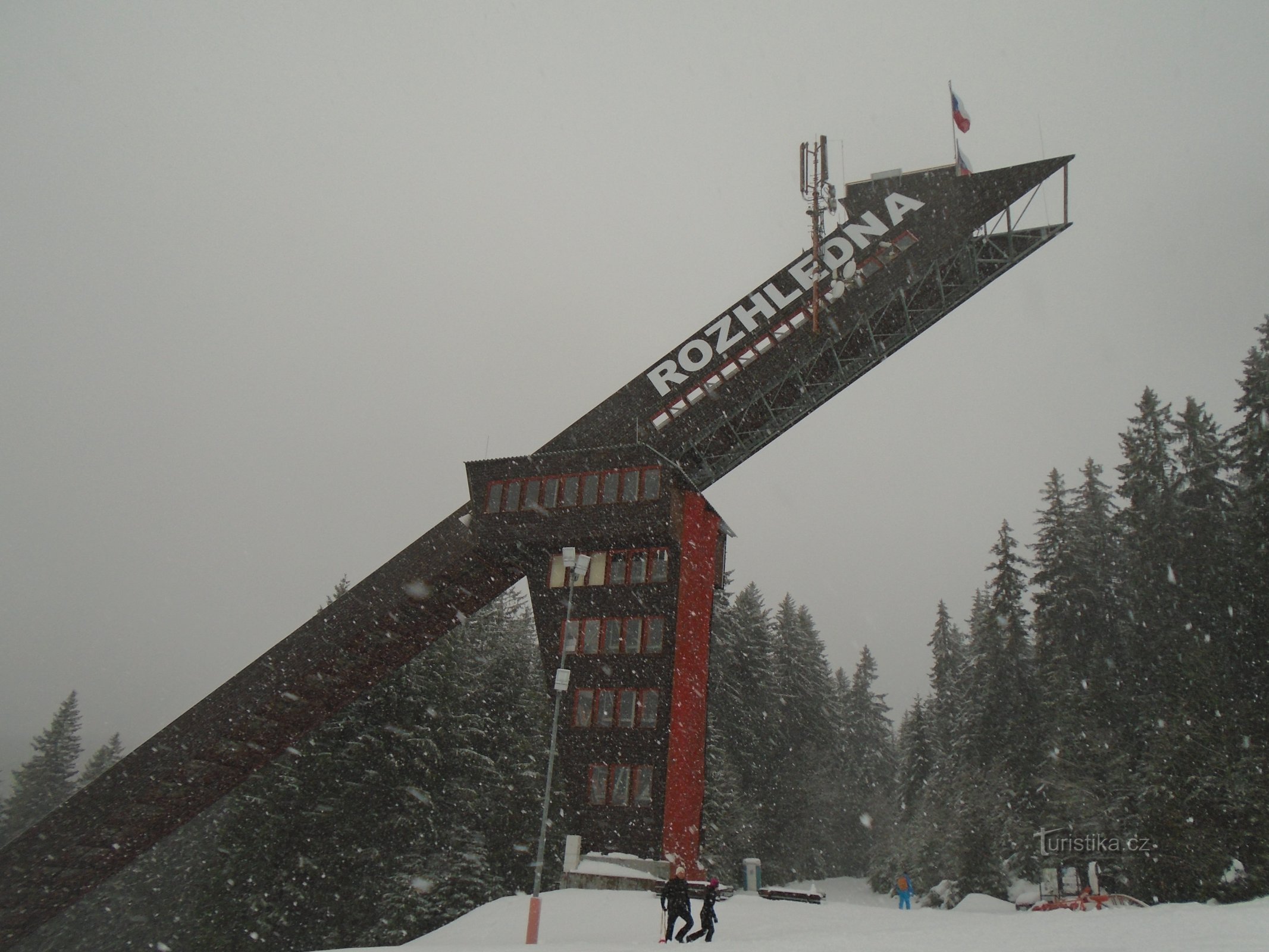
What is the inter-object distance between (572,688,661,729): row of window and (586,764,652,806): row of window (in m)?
1.49

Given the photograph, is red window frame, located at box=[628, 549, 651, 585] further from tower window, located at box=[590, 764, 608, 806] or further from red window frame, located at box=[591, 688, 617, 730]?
tower window, located at box=[590, 764, 608, 806]

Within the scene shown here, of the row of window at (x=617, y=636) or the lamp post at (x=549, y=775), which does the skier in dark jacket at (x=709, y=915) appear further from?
the row of window at (x=617, y=636)

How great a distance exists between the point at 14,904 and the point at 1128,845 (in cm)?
4518

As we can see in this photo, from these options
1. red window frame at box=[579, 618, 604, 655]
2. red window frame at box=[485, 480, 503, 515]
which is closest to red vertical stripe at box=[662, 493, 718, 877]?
red window frame at box=[579, 618, 604, 655]

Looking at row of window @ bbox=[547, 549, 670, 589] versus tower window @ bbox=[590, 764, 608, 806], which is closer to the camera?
tower window @ bbox=[590, 764, 608, 806]

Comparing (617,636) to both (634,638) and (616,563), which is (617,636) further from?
(616,563)

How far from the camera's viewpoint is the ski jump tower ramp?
31625mm

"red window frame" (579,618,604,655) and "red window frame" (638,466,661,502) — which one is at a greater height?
"red window frame" (638,466,661,502)

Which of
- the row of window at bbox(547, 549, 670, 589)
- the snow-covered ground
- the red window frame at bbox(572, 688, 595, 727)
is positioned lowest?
the snow-covered ground

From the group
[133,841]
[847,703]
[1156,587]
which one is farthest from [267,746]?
[847,703]

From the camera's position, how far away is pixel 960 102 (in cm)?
3412

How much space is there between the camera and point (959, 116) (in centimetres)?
3422

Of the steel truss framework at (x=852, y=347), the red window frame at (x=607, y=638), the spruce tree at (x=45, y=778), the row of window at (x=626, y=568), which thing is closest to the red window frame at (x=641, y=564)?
the row of window at (x=626, y=568)

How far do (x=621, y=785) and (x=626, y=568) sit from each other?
7.96 m
